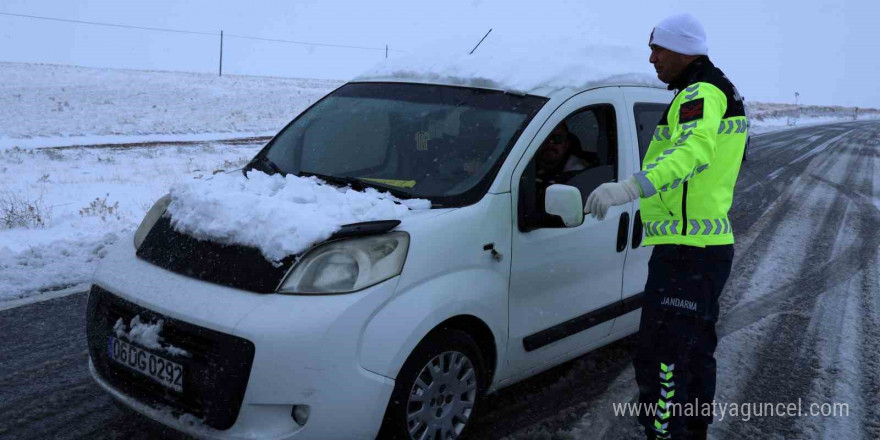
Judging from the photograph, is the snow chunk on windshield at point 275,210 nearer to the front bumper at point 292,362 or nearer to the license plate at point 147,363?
the front bumper at point 292,362

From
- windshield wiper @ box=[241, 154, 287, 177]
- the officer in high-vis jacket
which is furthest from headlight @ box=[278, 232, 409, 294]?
windshield wiper @ box=[241, 154, 287, 177]

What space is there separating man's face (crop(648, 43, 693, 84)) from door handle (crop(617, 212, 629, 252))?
96 centimetres

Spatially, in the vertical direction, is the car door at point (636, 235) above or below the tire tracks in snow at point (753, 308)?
above

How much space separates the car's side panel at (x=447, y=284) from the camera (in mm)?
2678

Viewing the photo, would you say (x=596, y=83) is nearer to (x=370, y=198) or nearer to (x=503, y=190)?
(x=503, y=190)

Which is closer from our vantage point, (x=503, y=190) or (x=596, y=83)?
(x=503, y=190)

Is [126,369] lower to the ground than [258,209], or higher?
lower

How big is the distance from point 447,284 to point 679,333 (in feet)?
3.36

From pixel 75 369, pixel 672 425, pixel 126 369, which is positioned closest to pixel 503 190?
pixel 672 425

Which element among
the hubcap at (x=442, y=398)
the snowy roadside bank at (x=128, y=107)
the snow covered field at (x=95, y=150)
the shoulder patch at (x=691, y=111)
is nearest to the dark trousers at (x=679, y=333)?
the shoulder patch at (x=691, y=111)

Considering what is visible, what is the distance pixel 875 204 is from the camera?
1121 cm

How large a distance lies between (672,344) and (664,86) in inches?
80.3

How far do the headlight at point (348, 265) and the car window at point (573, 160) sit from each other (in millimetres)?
752

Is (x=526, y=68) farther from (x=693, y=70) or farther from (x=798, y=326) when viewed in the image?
(x=798, y=326)
